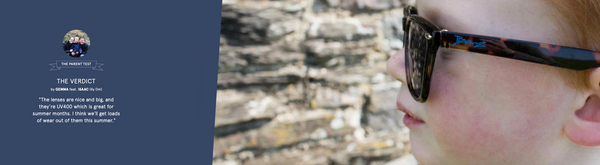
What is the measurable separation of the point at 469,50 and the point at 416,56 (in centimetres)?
15

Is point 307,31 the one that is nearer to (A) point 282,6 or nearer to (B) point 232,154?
(A) point 282,6

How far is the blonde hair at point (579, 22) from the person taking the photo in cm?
76

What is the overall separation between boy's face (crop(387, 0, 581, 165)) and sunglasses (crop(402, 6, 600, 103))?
3 centimetres

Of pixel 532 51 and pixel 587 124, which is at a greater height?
pixel 532 51

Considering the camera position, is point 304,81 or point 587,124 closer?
point 587,124

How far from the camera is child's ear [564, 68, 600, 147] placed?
2.60 feet

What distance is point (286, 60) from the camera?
6.13 ft

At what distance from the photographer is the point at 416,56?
0.95 m

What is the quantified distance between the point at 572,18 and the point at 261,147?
4.83 feet

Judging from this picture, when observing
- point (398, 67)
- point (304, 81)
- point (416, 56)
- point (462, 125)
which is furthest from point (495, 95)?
point (304, 81)

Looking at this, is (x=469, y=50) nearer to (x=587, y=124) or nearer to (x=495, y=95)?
(x=495, y=95)

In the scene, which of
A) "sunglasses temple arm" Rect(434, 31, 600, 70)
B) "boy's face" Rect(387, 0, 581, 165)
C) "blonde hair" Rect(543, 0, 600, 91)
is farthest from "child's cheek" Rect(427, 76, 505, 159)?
"blonde hair" Rect(543, 0, 600, 91)

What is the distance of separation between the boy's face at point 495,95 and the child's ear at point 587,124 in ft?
0.08

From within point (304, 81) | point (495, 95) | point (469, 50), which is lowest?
point (304, 81)
